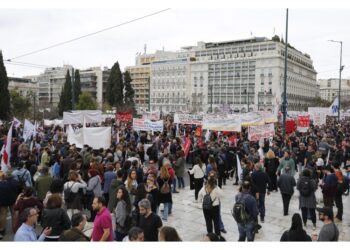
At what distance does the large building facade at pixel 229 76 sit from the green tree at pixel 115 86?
24.9 metres

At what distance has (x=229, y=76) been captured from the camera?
101 m

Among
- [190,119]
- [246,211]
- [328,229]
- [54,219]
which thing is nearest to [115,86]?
[190,119]

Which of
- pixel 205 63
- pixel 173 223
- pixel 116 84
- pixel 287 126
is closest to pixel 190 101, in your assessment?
pixel 205 63

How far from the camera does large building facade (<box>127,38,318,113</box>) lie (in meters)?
94.6

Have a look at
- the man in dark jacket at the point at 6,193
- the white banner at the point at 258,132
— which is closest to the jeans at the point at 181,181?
the white banner at the point at 258,132

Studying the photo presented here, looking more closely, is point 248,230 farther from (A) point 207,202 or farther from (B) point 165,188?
(B) point 165,188

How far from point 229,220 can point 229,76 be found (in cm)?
9390

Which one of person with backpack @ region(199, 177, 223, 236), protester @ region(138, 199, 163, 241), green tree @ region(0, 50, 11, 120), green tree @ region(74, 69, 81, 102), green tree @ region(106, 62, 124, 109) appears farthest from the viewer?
green tree @ region(106, 62, 124, 109)

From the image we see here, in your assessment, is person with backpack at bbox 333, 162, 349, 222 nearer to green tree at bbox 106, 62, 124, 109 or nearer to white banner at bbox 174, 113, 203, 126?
white banner at bbox 174, 113, 203, 126

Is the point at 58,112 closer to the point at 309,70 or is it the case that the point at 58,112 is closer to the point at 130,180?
the point at 130,180

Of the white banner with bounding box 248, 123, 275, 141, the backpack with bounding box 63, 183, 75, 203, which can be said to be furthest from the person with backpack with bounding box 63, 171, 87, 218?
the white banner with bounding box 248, 123, 275, 141

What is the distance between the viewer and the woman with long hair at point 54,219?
559 centimetres

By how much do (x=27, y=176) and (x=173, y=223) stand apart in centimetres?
371

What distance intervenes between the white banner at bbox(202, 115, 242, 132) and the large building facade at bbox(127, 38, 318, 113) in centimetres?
7202
